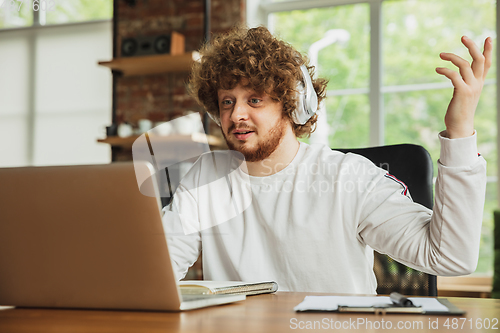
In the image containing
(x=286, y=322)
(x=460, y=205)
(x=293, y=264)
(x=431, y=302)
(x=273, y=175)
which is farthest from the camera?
(x=273, y=175)

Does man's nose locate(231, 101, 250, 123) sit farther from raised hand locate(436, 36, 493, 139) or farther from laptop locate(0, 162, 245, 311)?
laptop locate(0, 162, 245, 311)

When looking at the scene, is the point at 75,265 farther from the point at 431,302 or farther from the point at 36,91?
the point at 36,91

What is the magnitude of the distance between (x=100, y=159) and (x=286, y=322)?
3691 mm

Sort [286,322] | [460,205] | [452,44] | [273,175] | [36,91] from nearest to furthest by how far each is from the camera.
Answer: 1. [286,322]
2. [460,205]
3. [273,175]
4. [452,44]
5. [36,91]

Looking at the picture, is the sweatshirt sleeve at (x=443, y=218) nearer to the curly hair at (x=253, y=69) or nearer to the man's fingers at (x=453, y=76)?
the man's fingers at (x=453, y=76)

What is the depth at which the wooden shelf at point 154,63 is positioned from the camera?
3463 millimetres

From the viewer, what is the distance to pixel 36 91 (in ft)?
14.2

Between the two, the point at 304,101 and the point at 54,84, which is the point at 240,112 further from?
the point at 54,84

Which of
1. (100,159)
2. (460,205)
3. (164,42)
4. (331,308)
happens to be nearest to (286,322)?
(331,308)

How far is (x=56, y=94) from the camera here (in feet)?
13.9

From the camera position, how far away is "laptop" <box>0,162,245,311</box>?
63 centimetres

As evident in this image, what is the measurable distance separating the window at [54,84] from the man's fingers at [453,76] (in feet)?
11.5

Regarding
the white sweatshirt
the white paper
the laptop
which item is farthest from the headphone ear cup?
the laptop

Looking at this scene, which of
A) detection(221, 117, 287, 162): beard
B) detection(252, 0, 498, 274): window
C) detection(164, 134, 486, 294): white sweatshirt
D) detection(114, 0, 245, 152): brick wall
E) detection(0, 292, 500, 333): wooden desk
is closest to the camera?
detection(0, 292, 500, 333): wooden desk
